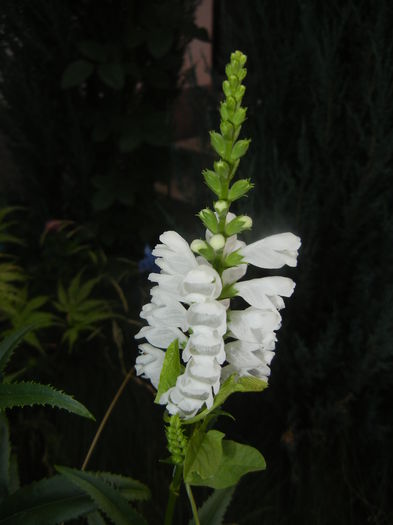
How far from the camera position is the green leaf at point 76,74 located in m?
1.66

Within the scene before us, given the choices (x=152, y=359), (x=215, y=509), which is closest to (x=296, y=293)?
(x=215, y=509)

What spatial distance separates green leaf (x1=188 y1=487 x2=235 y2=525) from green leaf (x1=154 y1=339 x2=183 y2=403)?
31 cm

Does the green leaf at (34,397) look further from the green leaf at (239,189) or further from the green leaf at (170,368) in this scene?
the green leaf at (239,189)

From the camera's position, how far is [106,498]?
689 mm

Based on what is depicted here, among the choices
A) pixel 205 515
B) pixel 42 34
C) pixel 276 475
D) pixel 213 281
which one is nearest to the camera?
pixel 213 281

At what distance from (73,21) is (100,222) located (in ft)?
2.36

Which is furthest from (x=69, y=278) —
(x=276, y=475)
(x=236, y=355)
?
(x=236, y=355)

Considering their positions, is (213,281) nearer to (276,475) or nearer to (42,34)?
(276,475)

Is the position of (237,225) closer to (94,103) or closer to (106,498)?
(106,498)

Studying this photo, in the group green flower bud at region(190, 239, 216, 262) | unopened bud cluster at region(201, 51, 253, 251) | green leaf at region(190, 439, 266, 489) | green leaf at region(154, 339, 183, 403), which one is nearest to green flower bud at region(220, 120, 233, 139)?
unopened bud cluster at region(201, 51, 253, 251)

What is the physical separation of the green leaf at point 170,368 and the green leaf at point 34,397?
0.12m

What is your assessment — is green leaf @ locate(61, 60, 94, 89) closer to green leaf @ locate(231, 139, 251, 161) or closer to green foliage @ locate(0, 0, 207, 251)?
green foliage @ locate(0, 0, 207, 251)

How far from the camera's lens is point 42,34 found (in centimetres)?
194

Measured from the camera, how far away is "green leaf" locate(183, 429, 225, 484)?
551mm
